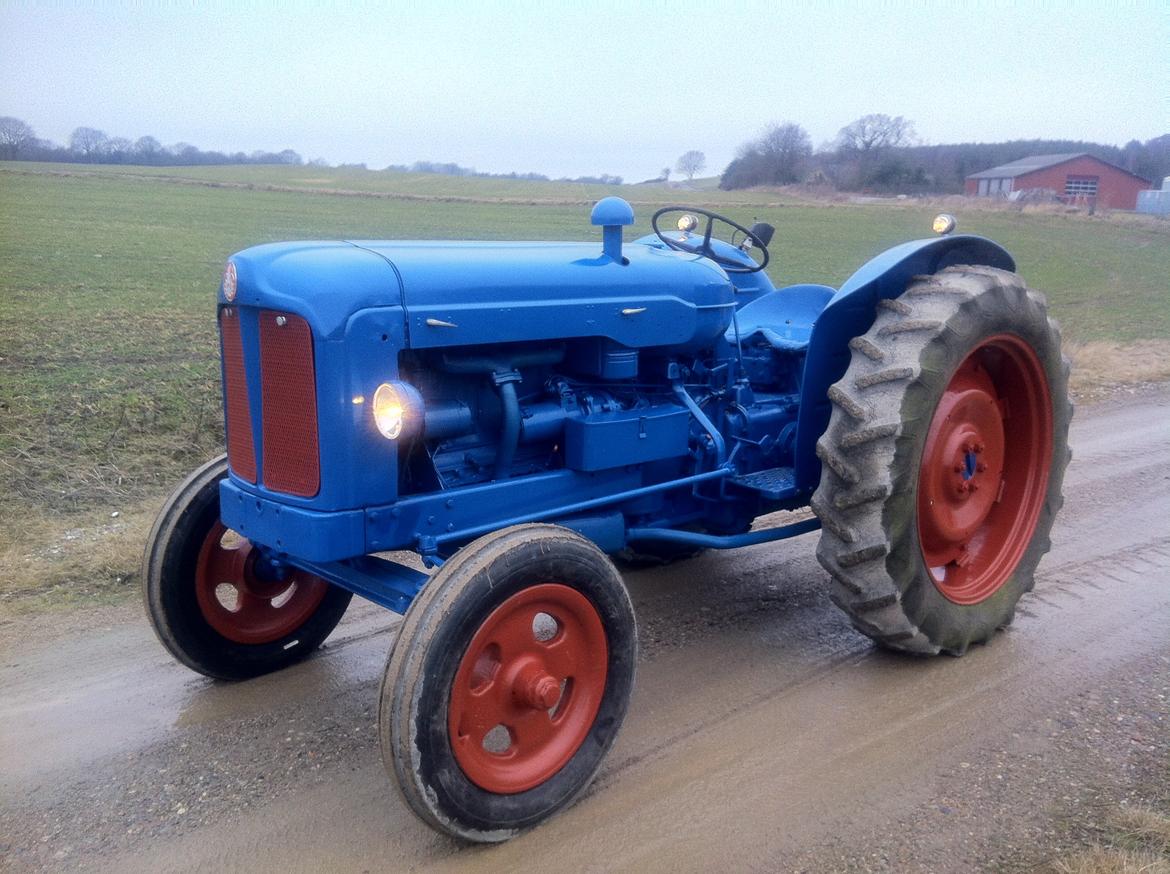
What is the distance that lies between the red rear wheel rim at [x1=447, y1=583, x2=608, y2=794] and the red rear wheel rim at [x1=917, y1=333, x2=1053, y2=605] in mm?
1569

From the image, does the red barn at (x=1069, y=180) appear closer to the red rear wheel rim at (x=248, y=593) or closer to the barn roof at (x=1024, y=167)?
the barn roof at (x=1024, y=167)

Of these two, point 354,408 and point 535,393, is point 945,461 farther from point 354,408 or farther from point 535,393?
point 354,408

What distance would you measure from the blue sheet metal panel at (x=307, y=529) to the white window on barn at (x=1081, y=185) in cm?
5987

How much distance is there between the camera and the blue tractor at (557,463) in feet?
9.31

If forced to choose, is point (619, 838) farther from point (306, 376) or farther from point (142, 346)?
point (142, 346)

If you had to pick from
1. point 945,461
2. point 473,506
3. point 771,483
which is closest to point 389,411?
point 473,506

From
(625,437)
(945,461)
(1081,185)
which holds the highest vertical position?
(1081,185)

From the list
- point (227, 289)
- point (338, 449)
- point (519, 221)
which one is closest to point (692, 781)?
point (338, 449)

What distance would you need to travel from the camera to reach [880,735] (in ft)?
11.1

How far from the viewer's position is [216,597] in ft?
12.1

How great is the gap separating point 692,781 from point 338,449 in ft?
4.99

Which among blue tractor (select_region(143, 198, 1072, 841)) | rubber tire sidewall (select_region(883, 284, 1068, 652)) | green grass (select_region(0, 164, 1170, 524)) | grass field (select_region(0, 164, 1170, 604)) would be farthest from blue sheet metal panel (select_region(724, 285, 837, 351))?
green grass (select_region(0, 164, 1170, 524))

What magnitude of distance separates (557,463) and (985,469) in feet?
6.30

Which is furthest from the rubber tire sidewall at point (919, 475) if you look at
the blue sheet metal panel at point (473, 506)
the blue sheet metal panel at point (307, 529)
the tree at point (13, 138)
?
the tree at point (13, 138)
